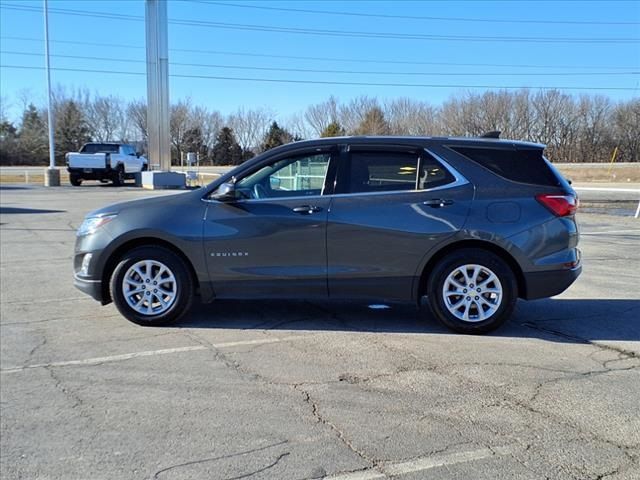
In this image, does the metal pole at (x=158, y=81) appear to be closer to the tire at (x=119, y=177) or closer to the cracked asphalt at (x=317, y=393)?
the tire at (x=119, y=177)

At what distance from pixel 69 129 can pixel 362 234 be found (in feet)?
262

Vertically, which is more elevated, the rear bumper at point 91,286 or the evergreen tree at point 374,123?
the evergreen tree at point 374,123

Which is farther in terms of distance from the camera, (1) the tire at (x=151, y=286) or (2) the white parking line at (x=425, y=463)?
(1) the tire at (x=151, y=286)

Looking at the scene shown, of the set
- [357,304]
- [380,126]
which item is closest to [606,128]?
[380,126]

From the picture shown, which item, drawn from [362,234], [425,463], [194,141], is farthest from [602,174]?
[194,141]

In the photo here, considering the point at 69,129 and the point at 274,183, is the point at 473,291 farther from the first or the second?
the point at 69,129

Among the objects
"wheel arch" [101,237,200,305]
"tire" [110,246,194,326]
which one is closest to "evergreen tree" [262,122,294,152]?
"wheel arch" [101,237,200,305]

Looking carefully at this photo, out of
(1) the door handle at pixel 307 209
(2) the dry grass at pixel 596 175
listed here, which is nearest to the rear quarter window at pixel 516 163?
(1) the door handle at pixel 307 209

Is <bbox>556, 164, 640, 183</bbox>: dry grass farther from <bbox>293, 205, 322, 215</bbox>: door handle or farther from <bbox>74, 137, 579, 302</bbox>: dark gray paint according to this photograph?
<bbox>293, 205, 322, 215</bbox>: door handle

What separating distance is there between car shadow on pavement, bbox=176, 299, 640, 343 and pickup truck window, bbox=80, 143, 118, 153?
88.9 feet

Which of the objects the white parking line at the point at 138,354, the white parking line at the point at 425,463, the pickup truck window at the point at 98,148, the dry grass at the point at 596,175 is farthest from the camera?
the dry grass at the point at 596,175

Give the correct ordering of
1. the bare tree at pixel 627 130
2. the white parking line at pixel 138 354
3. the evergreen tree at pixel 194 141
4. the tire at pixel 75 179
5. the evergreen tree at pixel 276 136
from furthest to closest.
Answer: the evergreen tree at pixel 194 141, the evergreen tree at pixel 276 136, the bare tree at pixel 627 130, the tire at pixel 75 179, the white parking line at pixel 138 354

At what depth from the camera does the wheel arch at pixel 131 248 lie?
5781 millimetres

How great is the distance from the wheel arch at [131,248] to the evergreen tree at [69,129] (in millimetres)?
76662
